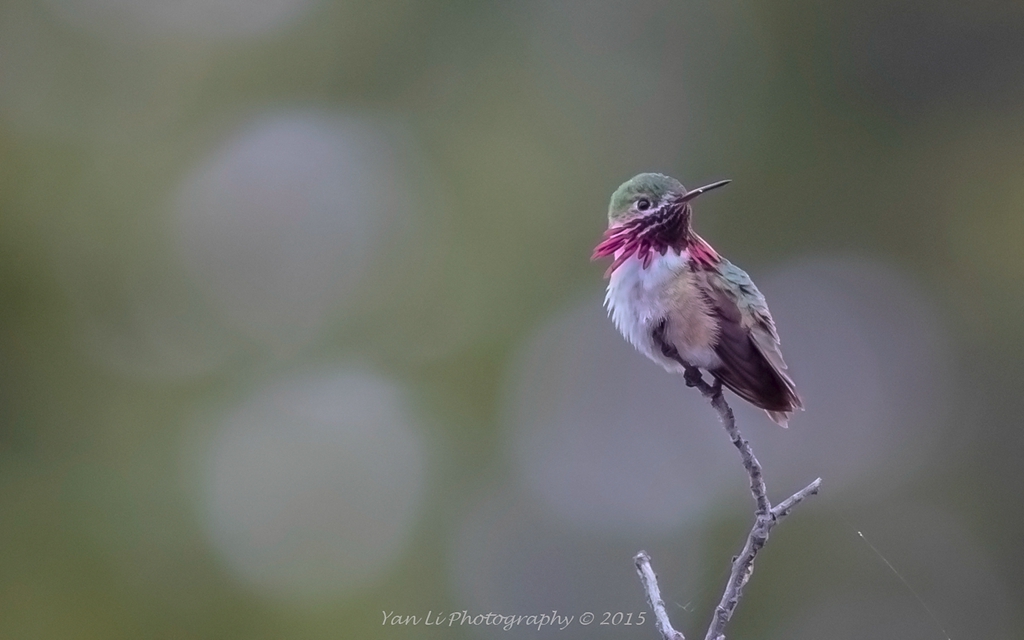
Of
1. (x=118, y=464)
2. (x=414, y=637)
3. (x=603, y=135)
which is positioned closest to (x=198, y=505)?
(x=118, y=464)

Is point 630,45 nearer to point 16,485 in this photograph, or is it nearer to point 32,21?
point 32,21

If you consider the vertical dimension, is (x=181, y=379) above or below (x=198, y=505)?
above

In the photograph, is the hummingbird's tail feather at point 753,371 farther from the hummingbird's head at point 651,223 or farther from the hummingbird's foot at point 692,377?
the hummingbird's head at point 651,223

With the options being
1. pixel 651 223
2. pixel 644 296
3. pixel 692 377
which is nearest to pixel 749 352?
pixel 692 377

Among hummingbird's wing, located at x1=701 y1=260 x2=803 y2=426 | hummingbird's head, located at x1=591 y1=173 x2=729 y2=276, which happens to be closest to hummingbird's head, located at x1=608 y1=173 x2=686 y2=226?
hummingbird's head, located at x1=591 y1=173 x2=729 y2=276

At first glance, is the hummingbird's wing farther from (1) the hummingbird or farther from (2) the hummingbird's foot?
(2) the hummingbird's foot

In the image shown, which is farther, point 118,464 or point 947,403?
point 947,403

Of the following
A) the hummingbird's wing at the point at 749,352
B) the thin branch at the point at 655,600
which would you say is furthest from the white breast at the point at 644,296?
the thin branch at the point at 655,600
